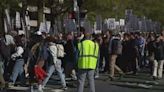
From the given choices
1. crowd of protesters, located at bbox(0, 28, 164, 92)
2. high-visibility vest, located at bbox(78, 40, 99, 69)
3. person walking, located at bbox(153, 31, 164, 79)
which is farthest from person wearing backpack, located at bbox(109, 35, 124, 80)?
high-visibility vest, located at bbox(78, 40, 99, 69)

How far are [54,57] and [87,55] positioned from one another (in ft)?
9.22

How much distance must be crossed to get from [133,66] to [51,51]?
766 centimetres

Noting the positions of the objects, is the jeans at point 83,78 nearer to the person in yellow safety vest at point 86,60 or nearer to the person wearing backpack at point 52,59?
the person in yellow safety vest at point 86,60

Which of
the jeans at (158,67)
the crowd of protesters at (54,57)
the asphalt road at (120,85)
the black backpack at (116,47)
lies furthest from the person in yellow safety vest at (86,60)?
the jeans at (158,67)

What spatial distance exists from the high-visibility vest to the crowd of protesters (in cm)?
28

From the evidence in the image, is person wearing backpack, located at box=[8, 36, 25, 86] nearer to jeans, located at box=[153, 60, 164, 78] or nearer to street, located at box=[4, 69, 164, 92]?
street, located at box=[4, 69, 164, 92]

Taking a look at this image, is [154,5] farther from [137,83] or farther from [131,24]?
[137,83]

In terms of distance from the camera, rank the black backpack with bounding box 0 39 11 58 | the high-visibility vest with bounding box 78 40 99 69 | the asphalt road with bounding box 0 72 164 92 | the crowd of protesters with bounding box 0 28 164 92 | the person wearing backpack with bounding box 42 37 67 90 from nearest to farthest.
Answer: the high-visibility vest with bounding box 78 40 99 69 → the crowd of protesters with bounding box 0 28 164 92 → the person wearing backpack with bounding box 42 37 67 90 → the asphalt road with bounding box 0 72 164 92 → the black backpack with bounding box 0 39 11 58

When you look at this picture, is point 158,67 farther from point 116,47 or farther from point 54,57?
point 54,57

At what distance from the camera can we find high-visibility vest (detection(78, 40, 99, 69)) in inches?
532

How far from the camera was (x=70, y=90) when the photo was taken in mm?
16828

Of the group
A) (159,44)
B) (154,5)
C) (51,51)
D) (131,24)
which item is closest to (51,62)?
(51,51)

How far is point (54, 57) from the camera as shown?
16234 mm

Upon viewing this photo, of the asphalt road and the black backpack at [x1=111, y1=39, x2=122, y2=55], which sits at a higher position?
the black backpack at [x1=111, y1=39, x2=122, y2=55]
